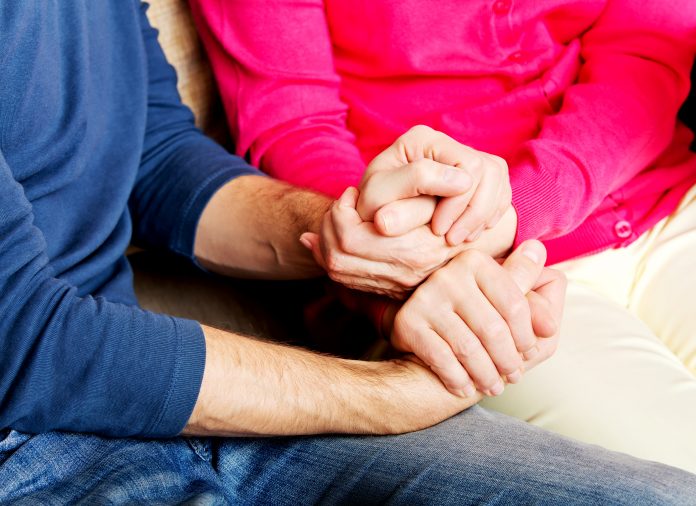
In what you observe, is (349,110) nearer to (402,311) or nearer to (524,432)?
(402,311)

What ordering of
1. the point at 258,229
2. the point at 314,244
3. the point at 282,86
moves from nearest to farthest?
1. the point at 314,244
2. the point at 258,229
3. the point at 282,86

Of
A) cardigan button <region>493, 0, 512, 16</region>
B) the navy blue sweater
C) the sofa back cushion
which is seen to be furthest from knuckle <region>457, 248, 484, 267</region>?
the sofa back cushion

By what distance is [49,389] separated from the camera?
0.85m

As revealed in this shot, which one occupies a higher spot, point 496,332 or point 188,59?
point 188,59

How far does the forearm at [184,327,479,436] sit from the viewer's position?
91 cm

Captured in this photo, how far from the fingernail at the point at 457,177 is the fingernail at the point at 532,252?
0.53 feet

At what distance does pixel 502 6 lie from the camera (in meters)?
1.26

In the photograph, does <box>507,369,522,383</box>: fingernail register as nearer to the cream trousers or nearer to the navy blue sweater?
the cream trousers

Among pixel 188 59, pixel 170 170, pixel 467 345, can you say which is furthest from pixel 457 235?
pixel 188 59

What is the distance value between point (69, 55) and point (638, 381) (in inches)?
33.4

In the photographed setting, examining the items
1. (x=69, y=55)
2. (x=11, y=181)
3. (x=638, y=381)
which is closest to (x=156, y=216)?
(x=69, y=55)

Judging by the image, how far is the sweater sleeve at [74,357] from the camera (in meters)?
0.84

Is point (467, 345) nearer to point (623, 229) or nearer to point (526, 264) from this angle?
point (526, 264)

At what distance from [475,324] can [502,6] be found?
0.54 metres
